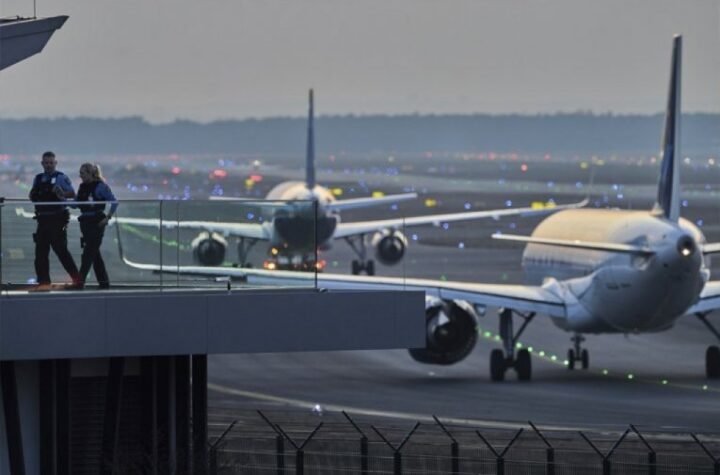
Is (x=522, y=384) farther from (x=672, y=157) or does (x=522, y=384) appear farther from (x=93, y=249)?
(x=93, y=249)

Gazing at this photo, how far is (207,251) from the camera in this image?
2984cm

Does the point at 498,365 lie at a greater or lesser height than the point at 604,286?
lesser

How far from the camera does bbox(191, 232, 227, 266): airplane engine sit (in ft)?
94.2

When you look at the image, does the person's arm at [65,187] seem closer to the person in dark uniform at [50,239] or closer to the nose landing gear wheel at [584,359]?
the person in dark uniform at [50,239]

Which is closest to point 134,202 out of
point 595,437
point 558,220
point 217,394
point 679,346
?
point 595,437

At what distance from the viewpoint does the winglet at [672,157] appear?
57.9m

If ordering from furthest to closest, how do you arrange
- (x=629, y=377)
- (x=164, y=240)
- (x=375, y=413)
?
(x=629, y=377), (x=375, y=413), (x=164, y=240)

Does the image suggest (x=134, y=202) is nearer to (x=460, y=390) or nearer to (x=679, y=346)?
(x=460, y=390)

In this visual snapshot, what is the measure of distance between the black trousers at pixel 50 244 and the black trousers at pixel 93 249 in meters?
0.16

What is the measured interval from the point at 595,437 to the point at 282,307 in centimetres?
1807

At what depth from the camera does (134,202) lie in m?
27.7

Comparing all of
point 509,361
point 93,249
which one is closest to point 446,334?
point 509,361

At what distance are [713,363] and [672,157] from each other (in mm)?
5662

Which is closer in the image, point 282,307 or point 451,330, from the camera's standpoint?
point 282,307
